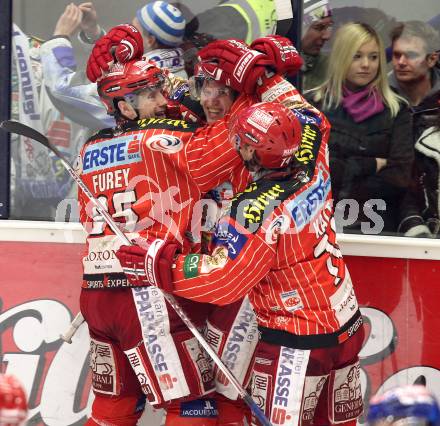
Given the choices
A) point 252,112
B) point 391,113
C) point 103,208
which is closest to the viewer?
point 252,112

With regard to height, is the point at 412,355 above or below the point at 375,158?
below

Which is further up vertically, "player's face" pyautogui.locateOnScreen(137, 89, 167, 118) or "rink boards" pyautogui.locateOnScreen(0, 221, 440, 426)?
"player's face" pyautogui.locateOnScreen(137, 89, 167, 118)

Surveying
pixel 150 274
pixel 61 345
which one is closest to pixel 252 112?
pixel 150 274

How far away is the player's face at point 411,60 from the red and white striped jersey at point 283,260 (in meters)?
0.94

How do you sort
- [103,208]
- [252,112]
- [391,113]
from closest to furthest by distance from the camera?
[252,112]
[103,208]
[391,113]

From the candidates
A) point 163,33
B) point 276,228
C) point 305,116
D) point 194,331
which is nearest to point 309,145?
point 305,116

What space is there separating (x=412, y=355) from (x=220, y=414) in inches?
37.7

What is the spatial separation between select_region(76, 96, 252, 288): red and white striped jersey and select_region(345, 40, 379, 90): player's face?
0.77 m

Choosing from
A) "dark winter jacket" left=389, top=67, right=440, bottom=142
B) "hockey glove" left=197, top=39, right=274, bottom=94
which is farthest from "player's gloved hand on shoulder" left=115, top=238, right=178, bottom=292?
"dark winter jacket" left=389, top=67, right=440, bottom=142

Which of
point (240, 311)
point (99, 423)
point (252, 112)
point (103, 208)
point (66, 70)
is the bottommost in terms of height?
point (99, 423)

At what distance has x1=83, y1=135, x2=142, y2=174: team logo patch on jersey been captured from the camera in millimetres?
4039

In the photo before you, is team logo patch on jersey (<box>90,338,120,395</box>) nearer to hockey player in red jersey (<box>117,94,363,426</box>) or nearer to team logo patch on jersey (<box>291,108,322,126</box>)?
hockey player in red jersey (<box>117,94,363,426</box>)

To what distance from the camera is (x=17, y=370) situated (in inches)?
193

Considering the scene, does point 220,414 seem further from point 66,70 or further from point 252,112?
point 66,70
